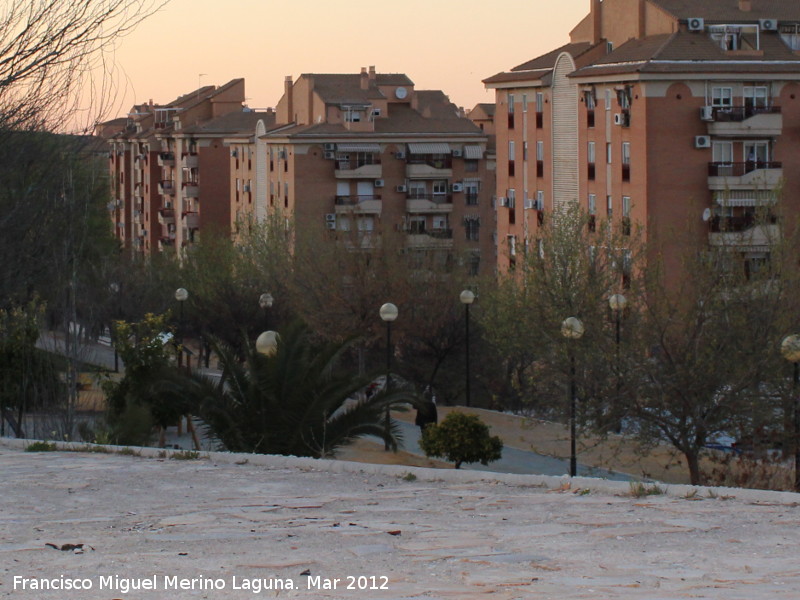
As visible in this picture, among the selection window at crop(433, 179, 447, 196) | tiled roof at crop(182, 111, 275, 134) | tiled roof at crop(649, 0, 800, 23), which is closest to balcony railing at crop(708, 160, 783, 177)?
tiled roof at crop(649, 0, 800, 23)

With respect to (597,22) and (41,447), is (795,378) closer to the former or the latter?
(41,447)

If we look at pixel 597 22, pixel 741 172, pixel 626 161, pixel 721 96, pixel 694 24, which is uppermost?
pixel 597 22

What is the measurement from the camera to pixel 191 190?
7750cm

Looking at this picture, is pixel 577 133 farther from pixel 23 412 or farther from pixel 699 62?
pixel 23 412

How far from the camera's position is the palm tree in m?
15.6

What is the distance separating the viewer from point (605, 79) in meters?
42.4

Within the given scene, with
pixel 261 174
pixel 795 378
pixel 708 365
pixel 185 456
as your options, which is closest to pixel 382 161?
pixel 261 174

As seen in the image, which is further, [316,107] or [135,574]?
[316,107]

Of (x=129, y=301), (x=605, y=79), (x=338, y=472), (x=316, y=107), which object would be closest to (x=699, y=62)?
(x=605, y=79)

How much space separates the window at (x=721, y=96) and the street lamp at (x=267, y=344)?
27412 mm

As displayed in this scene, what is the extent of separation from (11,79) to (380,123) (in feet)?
173

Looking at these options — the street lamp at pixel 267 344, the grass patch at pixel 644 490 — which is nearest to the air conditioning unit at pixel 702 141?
the street lamp at pixel 267 344

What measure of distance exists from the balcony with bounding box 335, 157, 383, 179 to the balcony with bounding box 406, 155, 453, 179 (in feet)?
6.05

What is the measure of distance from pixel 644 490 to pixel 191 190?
70748 mm
